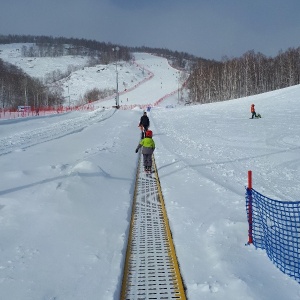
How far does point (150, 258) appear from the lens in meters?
5.48

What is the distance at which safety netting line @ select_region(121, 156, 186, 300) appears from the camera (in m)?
4.59

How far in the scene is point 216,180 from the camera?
980cm

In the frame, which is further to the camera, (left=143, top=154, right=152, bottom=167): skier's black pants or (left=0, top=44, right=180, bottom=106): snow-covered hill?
(left=0, top=44, right=180, bottom=106): snow-covered hill

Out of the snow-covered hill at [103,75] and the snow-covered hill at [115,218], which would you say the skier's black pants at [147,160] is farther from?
the snow-covered hill at [103,75]

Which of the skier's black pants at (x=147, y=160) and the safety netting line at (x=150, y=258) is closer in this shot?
the safety netting line at (x=150, y=258)

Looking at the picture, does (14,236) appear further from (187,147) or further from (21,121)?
(21,121)

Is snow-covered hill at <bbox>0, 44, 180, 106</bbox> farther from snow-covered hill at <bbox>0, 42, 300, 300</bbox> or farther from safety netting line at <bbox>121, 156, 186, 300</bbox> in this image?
safety netting line at <bbox>121, 156, 186, 300</bbox>

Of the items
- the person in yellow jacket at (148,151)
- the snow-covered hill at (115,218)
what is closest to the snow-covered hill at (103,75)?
the snow-covered hill at (115,218)

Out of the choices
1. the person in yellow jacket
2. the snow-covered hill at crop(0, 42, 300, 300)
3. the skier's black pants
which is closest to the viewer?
the snow-covered hill at crop(0, 42, 300, 300)

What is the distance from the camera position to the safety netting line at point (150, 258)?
15.1 feet

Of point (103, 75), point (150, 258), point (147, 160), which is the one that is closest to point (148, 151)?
point (147, 160)

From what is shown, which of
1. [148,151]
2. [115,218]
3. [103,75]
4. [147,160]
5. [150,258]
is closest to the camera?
[150,258]

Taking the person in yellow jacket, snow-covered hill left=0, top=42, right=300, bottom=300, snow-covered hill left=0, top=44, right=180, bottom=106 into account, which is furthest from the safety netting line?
snow-covered hill left=0, top=44, right=180, bottom=106

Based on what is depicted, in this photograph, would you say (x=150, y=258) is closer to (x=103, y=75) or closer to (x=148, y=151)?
(x=148, y=151)
